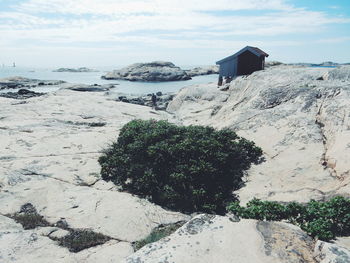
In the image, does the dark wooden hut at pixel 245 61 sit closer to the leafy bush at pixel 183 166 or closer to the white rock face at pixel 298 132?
the white rock face at pixel 298 132

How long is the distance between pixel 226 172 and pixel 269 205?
383 centimetres

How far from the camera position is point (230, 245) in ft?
18.6

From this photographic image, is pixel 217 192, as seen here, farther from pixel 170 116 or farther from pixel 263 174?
pixel 170 116

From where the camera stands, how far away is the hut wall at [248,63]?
3278 cm

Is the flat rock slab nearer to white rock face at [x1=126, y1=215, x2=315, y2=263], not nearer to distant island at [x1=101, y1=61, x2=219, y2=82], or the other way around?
white rock face at [x1=126, y1=215, x2=315, y2=263]

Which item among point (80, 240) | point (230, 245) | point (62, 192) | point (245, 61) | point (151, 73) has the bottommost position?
point (80, 240)

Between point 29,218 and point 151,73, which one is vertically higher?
point 151,73

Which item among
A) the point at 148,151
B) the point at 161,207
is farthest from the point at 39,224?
the point at 148,151

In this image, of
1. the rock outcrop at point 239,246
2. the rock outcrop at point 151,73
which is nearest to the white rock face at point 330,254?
the rock outcrop at point 239,246

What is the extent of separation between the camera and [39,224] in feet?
29.0

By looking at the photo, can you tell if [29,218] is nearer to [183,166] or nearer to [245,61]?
[183,166]

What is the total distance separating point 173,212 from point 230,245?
16.1ft

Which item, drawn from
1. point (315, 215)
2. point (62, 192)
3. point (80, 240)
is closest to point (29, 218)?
point (62, 192)

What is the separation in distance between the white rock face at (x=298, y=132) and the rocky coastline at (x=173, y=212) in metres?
0.04
